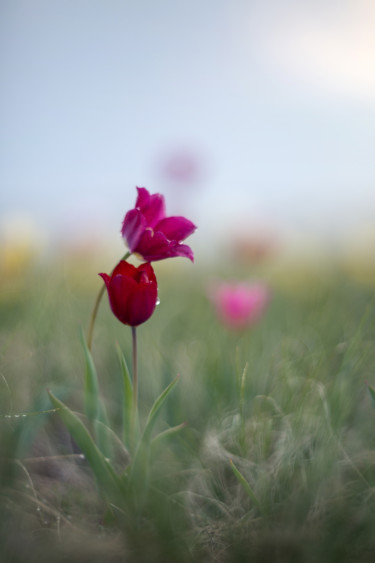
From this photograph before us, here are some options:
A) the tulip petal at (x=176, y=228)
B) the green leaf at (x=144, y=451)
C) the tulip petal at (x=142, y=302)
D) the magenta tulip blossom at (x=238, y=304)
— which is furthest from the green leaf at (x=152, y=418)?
the magenta tulip blossom at (x=238, y=304)

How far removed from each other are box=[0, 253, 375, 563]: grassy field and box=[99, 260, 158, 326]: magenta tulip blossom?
0.65 feet

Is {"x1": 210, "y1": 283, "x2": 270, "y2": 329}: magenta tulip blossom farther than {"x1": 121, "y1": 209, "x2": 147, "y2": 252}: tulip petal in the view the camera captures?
Yes

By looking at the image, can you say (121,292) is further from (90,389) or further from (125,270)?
(90,389)

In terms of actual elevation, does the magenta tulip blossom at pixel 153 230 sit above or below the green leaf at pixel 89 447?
above

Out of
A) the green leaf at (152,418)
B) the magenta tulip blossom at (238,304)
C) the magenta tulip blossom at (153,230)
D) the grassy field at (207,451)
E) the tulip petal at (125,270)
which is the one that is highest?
the magenta tulip blossom at (153,230)

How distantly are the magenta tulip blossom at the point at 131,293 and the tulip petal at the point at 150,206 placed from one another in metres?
0.09

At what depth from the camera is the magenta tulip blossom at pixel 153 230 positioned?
756 mm

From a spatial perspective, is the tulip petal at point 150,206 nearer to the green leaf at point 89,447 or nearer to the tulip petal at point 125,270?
the tulip petal at point 125,270

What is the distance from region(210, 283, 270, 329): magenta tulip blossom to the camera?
1237 mm

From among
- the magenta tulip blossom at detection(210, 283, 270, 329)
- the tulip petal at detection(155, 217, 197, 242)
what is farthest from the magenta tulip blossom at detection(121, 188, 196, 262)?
the magenta tulip blossom at detection(210, 283, 270, 329)

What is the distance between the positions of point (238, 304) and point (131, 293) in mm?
554

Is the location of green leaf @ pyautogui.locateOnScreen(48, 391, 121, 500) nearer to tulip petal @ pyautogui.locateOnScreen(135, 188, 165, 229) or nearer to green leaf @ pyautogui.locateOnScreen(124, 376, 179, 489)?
green leaf @ pyautogui.locateOnScreen(124, 376, 179, 489)

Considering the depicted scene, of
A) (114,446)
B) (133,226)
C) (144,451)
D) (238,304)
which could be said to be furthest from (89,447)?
(238,304)

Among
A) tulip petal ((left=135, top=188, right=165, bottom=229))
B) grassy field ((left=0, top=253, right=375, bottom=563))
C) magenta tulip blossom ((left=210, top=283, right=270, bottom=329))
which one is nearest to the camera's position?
grassy field ((left=0, top=253, right=375, bottom=563))
